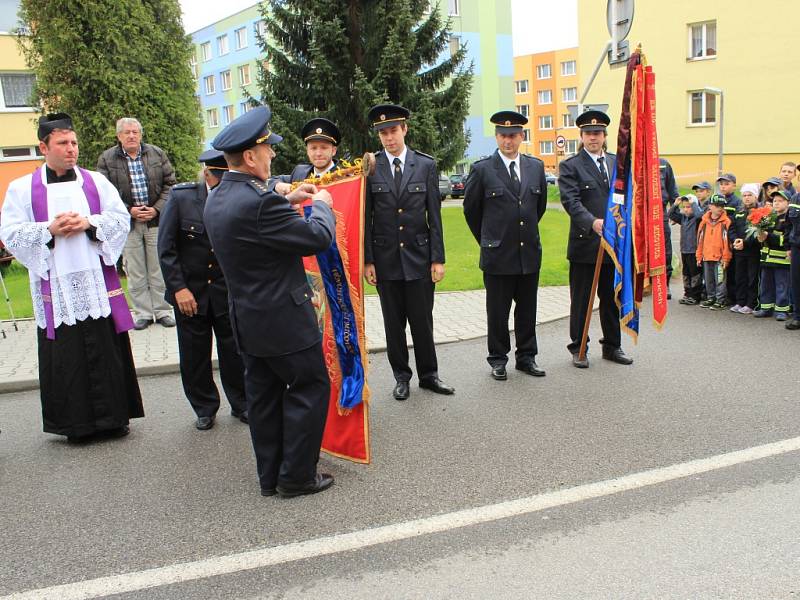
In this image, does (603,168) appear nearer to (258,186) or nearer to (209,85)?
(258,186)

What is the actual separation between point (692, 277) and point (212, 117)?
53.9 m

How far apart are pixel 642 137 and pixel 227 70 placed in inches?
2117

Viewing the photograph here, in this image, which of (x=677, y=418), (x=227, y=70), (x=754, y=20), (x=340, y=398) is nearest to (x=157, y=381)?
(x=340, y=398)

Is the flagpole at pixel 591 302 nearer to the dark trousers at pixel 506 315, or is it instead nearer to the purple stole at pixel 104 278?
the dark trousers at pixel 506 315

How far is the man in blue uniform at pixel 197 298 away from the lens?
521cm

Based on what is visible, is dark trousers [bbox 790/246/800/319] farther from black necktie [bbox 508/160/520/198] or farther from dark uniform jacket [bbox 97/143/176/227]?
dark uniform jacket [bbox 97/143/176/227]

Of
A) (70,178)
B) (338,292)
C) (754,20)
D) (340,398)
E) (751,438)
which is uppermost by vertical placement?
(754,20)

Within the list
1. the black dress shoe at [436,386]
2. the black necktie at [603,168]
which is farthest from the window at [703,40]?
the black dress shoe at [436,386]

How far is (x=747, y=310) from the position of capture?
8.60 metres

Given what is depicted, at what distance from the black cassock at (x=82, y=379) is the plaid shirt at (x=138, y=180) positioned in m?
3.52

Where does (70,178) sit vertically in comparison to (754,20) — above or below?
below

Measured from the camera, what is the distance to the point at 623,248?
605 cm

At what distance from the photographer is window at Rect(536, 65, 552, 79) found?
7275 cm

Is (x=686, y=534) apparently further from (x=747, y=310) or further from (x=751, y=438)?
(x=747, y=310)
